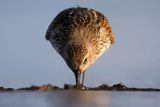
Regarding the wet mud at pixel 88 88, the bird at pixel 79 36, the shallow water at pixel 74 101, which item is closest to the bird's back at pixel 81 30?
the bird at pixel 79 36

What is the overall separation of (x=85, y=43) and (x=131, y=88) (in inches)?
132

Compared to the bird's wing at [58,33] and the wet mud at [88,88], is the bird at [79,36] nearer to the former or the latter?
the bird's wing at [58,33]

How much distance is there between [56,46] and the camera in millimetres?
18000

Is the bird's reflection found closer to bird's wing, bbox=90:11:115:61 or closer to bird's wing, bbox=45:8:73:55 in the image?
bird's wing, bbox=45:8:73:55

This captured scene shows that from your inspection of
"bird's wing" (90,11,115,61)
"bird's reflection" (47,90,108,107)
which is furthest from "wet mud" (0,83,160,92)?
"bird's wing" (90,11,115,61)

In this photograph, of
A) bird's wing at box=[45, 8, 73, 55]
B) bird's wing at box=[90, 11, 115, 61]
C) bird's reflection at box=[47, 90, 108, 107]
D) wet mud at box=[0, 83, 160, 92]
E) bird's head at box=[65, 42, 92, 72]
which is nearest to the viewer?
bird's reflection at box=[47, 90, 108, 107]

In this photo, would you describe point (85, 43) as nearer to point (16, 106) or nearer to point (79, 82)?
point (79, 82)

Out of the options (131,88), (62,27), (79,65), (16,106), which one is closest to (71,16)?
(62,27)

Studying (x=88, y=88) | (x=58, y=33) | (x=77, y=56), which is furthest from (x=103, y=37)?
(x=88, y=88)

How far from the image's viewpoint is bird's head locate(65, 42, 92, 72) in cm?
1617

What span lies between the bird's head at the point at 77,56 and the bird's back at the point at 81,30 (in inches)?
13.5

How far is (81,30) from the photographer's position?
17219 millimetres

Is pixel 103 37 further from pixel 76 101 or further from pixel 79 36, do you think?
pixel 76 101

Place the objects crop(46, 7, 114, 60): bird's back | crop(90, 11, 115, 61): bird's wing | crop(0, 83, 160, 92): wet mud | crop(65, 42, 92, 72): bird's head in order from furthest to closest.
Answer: crop(90, 11, 115, 61): bird's wing, crop(46, 7, 114, 60): bird's back, crop(65, 42, 92, 72): bird's head, crop(0, 83, 160, 92): wet mud
